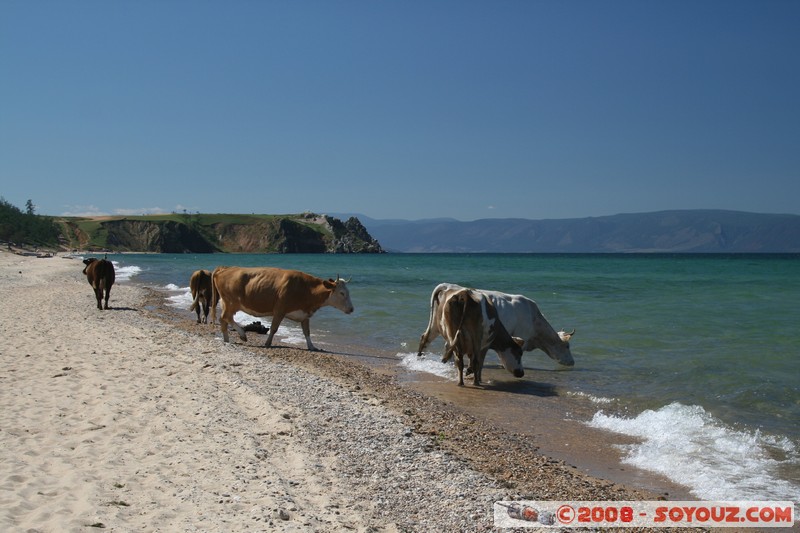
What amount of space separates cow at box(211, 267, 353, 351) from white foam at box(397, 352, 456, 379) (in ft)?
7.71

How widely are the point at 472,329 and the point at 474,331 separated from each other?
0.08m

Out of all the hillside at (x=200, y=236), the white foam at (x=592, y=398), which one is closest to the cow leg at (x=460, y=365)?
the white foam at (x=592, y=398)

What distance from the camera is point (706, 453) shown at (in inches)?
317

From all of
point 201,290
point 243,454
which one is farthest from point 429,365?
point 201,290

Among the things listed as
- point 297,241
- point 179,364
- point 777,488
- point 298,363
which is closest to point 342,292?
point 298,363

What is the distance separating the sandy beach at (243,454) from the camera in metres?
5.41

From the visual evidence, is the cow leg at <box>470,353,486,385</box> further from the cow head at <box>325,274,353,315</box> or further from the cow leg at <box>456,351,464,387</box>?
the cow head at <box>325,274,353,315</box>

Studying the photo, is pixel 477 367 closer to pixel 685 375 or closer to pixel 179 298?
pixel 685 375

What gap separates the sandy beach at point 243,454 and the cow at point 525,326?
202 cm

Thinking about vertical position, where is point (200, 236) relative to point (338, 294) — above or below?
above

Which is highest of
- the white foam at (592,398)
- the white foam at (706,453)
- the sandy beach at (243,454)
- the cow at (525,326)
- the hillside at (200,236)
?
the hillside at (200,236)

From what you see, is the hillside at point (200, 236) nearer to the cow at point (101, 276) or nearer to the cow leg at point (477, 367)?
the cow at point (101, 276)

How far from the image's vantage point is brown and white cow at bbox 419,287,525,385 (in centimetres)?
1196

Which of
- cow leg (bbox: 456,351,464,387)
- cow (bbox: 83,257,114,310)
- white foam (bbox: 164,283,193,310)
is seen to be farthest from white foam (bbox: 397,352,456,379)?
white foam (bbox: 164,283,193,310)
